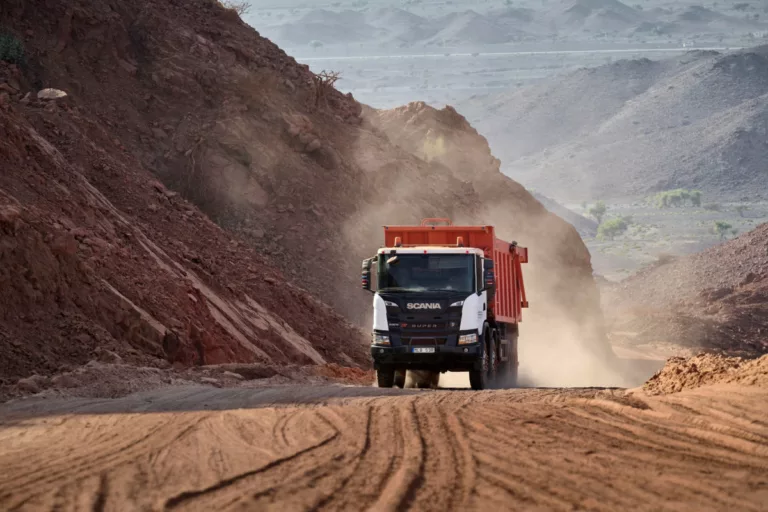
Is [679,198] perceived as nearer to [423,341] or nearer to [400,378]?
[400,378]

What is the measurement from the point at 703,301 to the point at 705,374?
5536cm

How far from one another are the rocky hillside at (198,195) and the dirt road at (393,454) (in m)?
5.34

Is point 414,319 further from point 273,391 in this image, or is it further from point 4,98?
point 4,98

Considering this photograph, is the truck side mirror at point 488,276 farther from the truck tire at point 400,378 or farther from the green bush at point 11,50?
the green bush at point 11,50

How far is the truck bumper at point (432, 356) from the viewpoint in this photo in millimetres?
20531

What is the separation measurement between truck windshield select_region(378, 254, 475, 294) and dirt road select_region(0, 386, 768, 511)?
526 cm

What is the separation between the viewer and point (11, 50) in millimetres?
34344

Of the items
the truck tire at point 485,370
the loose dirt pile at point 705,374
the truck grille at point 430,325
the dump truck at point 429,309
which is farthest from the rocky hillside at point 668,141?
the loose dirt pile at point 705,374

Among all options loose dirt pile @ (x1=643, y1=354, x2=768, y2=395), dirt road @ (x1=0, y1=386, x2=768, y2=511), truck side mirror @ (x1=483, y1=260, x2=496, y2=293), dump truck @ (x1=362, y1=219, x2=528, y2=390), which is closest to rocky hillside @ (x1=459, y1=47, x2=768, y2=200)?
truck side mirror @ (x1=483, y1=260, x2=496, y2=293)

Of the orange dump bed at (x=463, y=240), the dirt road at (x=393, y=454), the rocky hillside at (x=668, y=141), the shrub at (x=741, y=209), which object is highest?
the rocky hillside at (x=668, y=141)

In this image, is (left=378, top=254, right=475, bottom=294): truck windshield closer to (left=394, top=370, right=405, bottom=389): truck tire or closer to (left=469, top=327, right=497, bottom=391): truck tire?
(left=469, top=327, right=497, bottom=391): truck tire

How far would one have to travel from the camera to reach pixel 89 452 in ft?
37.7

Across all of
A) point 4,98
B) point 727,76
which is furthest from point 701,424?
point 727,76

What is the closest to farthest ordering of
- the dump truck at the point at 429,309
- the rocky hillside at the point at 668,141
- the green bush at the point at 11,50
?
the dump truck at the point at 429,309 < the green bush at the point at 11,50 < the rocky hillside at the point at 668,141
